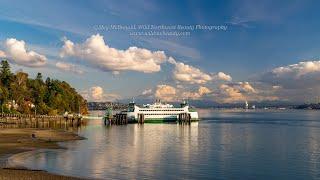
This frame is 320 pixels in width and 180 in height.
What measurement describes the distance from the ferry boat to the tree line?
33810mm

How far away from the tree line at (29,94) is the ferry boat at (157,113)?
3381cm

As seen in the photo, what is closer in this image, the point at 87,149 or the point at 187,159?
the point at 187,159

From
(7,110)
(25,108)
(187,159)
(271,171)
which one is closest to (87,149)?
(187,159)

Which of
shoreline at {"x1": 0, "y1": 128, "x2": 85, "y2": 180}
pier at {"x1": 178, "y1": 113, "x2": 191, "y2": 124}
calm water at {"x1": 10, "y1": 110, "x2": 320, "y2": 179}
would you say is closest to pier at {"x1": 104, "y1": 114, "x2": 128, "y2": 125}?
pier at {"x1": 178, "y1": 113, "x2": 191, "y2": 124}

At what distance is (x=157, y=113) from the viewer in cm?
18012

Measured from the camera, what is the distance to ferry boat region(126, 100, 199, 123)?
177750 mm

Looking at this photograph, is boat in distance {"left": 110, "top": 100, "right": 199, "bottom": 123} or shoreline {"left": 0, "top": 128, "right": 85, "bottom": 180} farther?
boat in distance {"left": 110, "top": 100, "right": 199, "bottom": 123}

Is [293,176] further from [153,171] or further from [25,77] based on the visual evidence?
[25,77]

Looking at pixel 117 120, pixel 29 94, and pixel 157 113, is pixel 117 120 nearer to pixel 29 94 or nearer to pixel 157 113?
pixel 157 113

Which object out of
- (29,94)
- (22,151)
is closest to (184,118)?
(29,94)

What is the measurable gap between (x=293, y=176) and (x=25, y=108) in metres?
139

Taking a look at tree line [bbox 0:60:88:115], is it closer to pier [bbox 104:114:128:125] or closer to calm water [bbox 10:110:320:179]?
pier [bbox 104:114:128:125]

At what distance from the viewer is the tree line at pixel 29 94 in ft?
533

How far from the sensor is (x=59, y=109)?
186750 millimetres
